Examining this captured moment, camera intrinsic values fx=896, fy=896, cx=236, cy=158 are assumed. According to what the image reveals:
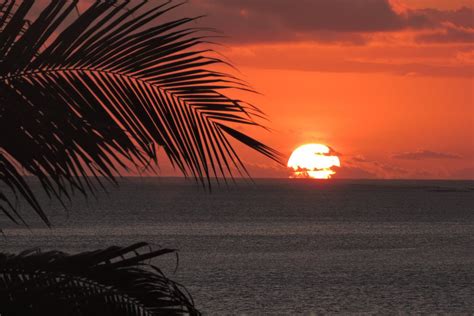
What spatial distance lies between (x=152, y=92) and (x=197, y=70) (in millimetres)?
201

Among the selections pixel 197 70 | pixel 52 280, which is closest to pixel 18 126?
pixel 197 70

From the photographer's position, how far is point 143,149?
11.1ft

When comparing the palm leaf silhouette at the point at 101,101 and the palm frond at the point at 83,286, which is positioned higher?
the palm leaf silhouette at the point at 101,101

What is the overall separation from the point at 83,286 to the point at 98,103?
40.3 inches

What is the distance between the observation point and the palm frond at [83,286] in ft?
11.8

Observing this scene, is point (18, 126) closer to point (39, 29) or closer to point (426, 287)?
point (39, 29)

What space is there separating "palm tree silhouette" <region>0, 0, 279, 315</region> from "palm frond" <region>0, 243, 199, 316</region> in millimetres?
16

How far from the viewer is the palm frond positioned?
141 inches

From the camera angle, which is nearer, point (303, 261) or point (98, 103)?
point (98, 103)

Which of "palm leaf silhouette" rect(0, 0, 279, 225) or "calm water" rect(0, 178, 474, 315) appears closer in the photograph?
"palm leaf silhouette" rect(0, 0, 279, 225)

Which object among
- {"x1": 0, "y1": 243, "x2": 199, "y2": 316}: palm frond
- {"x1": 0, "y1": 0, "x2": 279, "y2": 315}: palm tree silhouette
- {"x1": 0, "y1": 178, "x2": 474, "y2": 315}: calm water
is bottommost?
{"x1": 0, "y1": 178, "x2": 474, "y2": 315}: calm water

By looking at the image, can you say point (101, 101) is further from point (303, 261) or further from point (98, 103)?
point (303, 261)

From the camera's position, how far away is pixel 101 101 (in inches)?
132

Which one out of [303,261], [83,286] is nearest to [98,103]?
[83,286]
